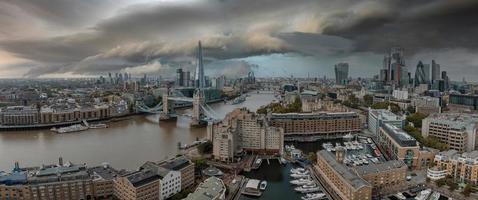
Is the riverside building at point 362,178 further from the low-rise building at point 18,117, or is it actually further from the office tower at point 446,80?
the office tower at point 446,80

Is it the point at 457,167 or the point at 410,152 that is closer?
the point at 457,167

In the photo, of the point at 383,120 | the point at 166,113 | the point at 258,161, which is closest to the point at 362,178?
the point at 258,161

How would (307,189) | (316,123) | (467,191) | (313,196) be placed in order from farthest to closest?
(316,123) < (307,189) < (313,196) < (467,191)

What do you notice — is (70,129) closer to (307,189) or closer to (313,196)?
(307,189)

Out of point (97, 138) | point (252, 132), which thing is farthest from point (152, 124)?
point (252, 132)

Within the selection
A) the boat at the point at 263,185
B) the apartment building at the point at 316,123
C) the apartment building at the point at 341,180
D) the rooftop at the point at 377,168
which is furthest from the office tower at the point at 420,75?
the boat at the point at 263,185

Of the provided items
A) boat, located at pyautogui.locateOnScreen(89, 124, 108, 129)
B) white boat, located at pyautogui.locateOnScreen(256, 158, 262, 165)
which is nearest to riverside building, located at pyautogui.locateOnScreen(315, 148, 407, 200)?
white boat, located at pyautogui.locateOnScreen(256, 158, 262, 165)

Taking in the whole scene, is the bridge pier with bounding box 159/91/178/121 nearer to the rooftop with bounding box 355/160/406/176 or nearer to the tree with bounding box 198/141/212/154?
the tree with bounding box 198/141/212/154

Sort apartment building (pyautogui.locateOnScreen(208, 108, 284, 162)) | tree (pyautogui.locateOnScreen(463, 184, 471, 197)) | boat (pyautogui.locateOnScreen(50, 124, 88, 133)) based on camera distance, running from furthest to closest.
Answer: boat (pyautogui.locateOnScreen(50, 124, 88, 133)), apartment building (pyautogui.locateOnScreen(208, 108, 284, 162)), tree (pyautogui.locateOnScreen(463, 184, 471, 197))
